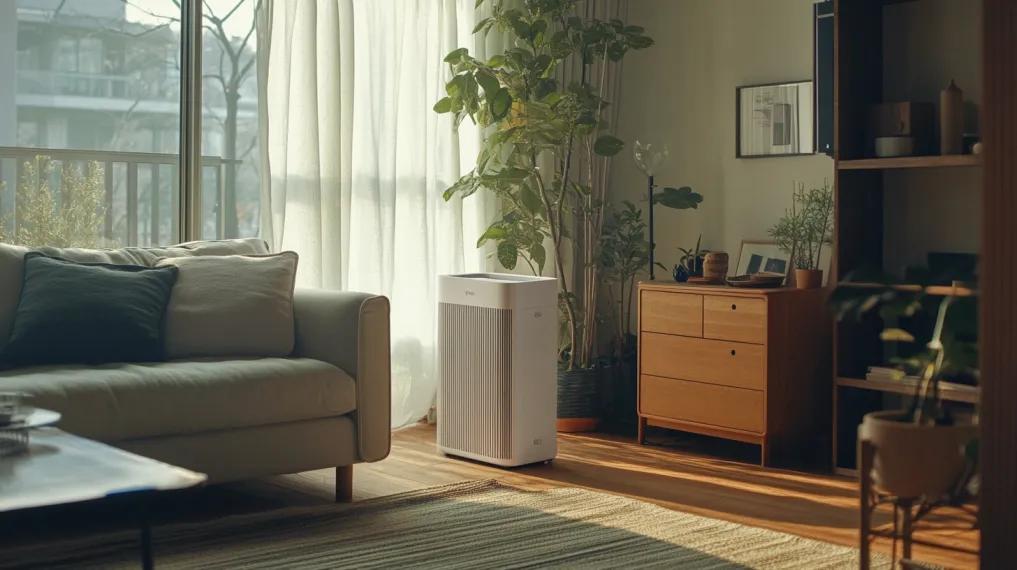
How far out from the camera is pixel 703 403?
455 centimetres

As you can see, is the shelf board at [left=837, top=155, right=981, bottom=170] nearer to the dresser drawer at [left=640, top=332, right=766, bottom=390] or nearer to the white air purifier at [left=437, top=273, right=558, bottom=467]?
the dresser drawer at [left=640, top=332, right=766, bottom=390]

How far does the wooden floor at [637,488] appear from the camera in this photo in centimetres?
341

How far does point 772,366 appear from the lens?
4.34m

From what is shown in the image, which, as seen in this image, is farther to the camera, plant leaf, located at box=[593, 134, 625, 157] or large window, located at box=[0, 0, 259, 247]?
plant leaf, located at box=[593, 134, 625, 157]

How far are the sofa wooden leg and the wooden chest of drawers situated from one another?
4.86ft

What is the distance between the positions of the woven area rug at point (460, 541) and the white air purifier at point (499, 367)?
54 cm

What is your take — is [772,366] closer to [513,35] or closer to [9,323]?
[513,35]

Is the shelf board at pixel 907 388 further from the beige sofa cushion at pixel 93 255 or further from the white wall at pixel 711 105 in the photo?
the beige sofa cushion at pixel 93 255

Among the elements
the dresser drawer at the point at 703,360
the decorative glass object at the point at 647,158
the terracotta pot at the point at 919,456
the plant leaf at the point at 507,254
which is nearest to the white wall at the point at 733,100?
the decorative glass object at the point at 647,158

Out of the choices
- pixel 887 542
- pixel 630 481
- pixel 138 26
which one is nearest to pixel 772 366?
pixel 630 481

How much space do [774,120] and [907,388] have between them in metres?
1.35

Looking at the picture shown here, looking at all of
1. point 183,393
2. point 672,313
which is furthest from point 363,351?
point 672,313

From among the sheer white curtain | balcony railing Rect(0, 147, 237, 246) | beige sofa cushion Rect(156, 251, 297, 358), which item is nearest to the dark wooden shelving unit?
the sheer white curtain

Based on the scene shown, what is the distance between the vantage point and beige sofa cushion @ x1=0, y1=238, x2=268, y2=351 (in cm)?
356
